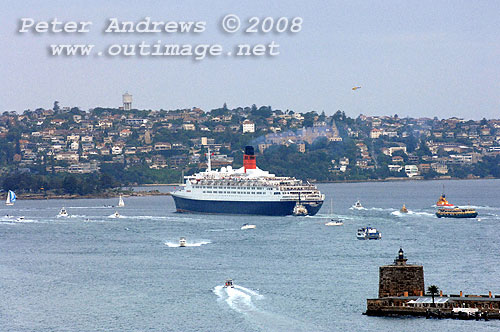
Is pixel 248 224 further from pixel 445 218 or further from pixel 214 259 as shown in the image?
pixel 214 259

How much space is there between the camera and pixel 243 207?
108 meters

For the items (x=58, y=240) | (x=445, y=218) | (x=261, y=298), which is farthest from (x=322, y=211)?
(x=261, y=298)

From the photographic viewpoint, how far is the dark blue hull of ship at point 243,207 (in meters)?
105

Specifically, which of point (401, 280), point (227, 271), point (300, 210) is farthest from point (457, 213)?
point (401, 280)

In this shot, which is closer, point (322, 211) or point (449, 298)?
point (449, 298)

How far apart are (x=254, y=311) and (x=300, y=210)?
5738 centimetres

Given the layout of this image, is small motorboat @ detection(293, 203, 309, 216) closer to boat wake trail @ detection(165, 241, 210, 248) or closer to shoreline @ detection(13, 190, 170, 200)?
boat wake trail @ detection(165, 241, 210, 248)

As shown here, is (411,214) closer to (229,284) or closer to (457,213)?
(457,213)

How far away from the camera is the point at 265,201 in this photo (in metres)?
106

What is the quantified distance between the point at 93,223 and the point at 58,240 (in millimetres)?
19252

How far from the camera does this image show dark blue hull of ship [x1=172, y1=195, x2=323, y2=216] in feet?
343

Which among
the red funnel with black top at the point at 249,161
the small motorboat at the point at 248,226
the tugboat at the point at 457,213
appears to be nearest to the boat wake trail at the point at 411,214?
Answer: the tugboat at the point at 457,213

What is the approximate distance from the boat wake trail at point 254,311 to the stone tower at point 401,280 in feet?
10.9

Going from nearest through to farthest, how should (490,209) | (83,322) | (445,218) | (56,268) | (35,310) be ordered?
(83,322) → (35,310) → (56,268) → (445,218) → (490,209)
